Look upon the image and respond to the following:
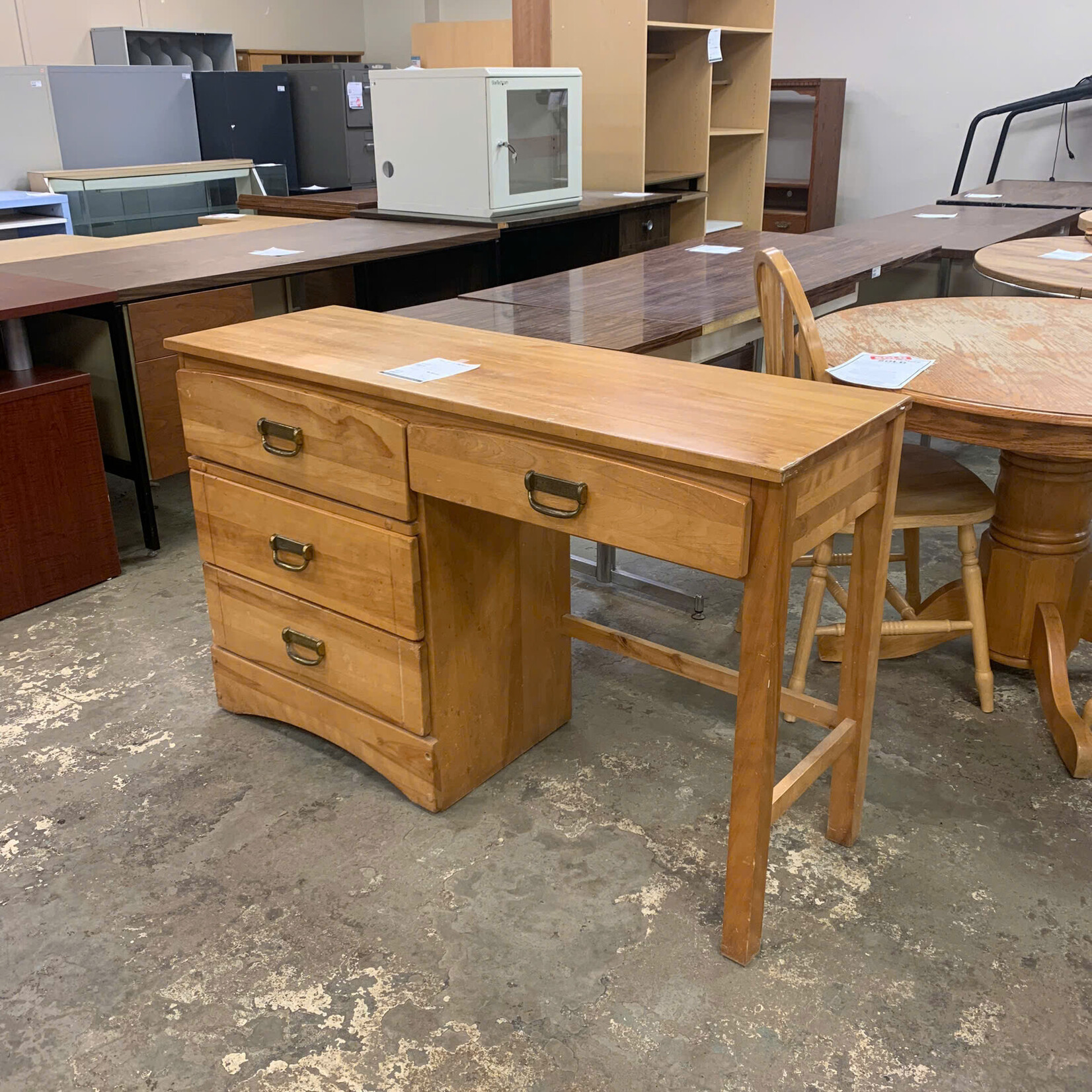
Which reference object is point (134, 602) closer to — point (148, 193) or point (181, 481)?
point (181, 481)

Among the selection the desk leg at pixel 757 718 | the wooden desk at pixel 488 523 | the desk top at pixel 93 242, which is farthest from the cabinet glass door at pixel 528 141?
the desk leg at pixel 757 718

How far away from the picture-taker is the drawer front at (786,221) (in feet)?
19.8

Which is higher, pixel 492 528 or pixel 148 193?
pixel 148 193

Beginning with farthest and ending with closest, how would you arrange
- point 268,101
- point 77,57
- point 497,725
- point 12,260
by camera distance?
point 77,57, point 268,101, point 12,260, point 497,725

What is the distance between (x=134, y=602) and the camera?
8.61 feet

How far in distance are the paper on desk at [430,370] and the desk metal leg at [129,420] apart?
1.29 meters

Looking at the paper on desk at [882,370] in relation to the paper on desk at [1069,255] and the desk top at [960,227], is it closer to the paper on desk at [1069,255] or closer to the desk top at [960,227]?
the paper on desk at [1069,255]

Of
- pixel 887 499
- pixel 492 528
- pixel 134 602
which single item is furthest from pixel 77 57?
pixel 887 499

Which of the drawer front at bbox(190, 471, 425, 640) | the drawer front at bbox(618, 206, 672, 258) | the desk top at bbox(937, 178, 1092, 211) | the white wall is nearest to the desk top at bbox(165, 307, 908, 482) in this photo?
the drawer front at bbox(190, 471, 425, 640)

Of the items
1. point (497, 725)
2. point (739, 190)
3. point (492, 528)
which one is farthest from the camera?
point (739, 190)

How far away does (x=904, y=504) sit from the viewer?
1983 millimetres

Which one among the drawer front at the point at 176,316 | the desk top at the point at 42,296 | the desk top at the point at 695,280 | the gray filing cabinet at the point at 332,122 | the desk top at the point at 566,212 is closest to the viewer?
the desk top at the point at 695,280

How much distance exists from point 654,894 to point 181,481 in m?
2.50

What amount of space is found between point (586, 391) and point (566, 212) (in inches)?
90.3
